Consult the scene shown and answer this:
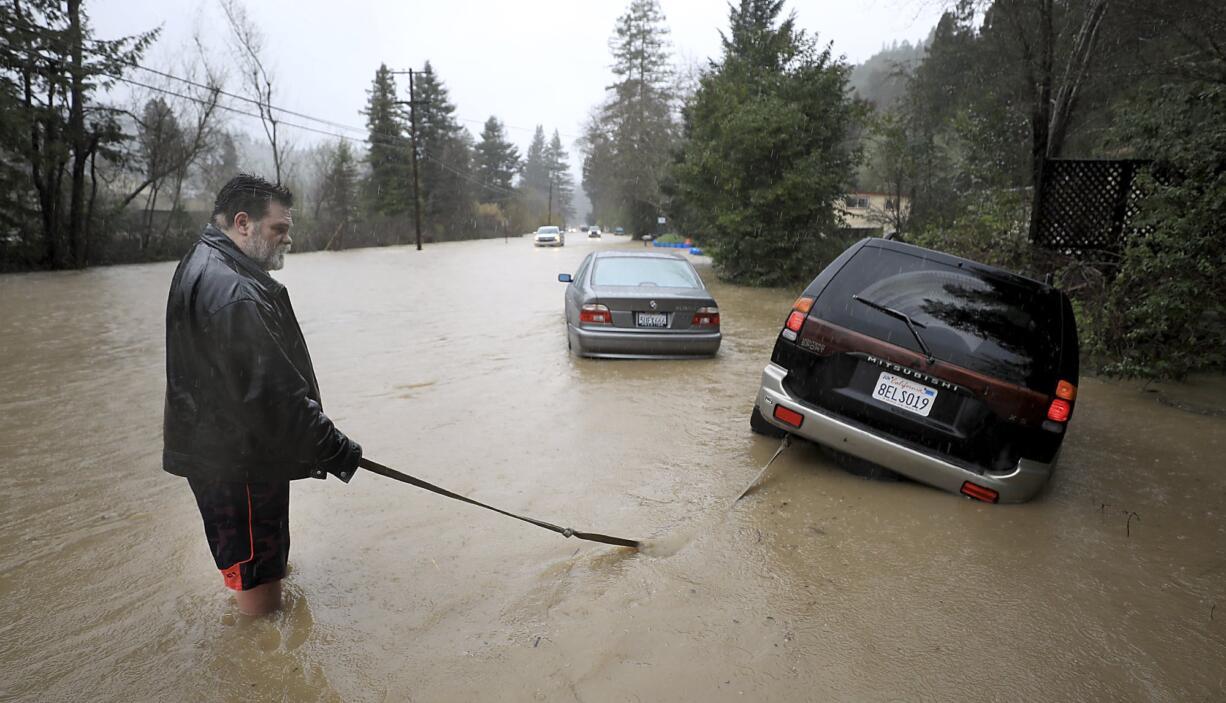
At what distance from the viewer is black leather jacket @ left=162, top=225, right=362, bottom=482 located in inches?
91.1

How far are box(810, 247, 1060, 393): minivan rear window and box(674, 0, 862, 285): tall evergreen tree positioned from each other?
13.0 meters

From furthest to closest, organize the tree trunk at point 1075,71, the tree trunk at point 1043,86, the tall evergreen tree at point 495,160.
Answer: the tall evergreen tree at point 495,160, the tree trunk at point 1043,86, the tree trunk at point 1075,71

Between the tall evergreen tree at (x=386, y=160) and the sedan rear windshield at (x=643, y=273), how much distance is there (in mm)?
45480

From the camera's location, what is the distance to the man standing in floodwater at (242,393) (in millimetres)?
2324

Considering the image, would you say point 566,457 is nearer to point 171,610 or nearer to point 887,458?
point 887,458

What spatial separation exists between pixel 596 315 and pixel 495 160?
259ft

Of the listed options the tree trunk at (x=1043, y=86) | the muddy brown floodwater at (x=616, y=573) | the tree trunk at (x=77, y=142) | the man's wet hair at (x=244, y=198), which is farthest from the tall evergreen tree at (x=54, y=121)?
the tree trunk at (x=1043, y=86)

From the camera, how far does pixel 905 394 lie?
3922 mm

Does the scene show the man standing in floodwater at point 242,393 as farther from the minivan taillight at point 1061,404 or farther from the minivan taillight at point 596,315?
the minivan taillight at point 596,315

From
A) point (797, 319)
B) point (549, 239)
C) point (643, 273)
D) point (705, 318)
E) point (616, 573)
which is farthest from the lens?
point (549, 239)

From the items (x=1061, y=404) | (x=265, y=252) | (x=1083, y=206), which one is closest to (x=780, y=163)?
(x=1083, y=206)

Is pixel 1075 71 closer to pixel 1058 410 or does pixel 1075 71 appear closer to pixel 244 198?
pixel 1058 410

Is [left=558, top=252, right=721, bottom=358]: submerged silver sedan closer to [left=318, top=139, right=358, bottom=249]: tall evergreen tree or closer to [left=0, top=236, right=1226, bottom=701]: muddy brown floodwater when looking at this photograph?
[left=0, top=236, right=1226, bottom=701]: muddy brown floodwater

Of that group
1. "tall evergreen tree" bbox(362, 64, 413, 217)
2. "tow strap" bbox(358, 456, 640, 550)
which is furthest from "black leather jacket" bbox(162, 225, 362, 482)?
"tall evergreen tree" bbox(362, 64, 413, 217)
